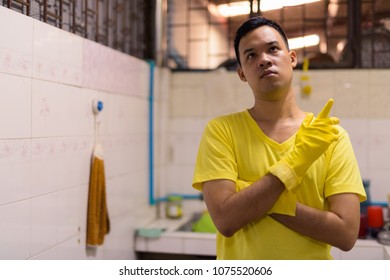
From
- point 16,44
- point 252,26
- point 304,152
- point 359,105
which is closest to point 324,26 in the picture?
point 359,105

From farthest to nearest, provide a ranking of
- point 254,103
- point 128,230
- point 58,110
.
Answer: point 128,230 < point 58,110 < point 254,103

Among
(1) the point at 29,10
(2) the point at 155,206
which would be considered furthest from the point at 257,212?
(2) the point at 155,206

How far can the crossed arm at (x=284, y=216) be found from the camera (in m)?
0.77

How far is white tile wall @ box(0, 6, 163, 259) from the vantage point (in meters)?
0.97

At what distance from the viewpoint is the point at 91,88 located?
1350mm

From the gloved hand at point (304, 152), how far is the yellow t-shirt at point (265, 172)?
0.05 m

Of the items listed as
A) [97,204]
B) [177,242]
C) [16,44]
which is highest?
[16,44]

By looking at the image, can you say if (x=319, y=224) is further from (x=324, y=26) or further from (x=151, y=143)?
(x=151, y=143)

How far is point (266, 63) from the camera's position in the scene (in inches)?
32.7

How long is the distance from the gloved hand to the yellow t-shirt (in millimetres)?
55

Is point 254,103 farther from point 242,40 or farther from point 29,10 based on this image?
point 29,10

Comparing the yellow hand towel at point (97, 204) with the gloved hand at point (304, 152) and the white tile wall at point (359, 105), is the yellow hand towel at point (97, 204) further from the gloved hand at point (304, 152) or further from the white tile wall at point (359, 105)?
the gloved hand at point (304, 152)

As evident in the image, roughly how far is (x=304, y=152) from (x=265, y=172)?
0.29ft

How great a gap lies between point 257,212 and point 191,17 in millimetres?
858
